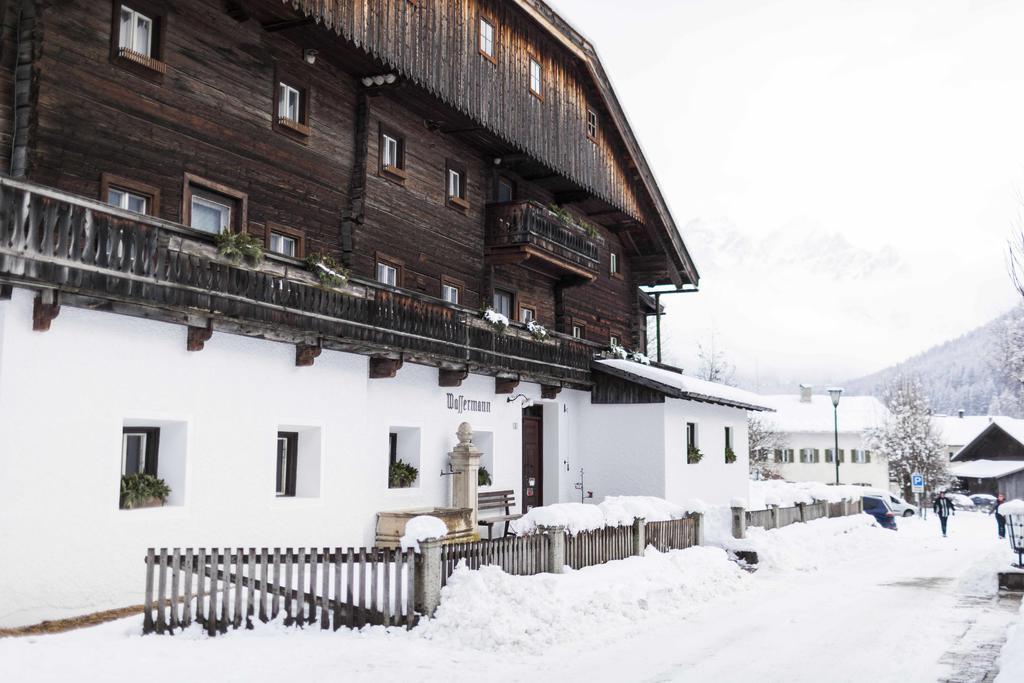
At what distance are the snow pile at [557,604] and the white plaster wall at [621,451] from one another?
8618 millimetres

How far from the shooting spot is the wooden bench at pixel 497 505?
68.9ft

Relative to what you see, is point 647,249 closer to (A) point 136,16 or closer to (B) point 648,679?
(A) point 136,16

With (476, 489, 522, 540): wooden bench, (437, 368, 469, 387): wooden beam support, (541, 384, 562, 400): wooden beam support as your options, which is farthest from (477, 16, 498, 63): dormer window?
(476, 489, 522, 540): wooden bench

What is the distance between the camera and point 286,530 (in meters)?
15.4

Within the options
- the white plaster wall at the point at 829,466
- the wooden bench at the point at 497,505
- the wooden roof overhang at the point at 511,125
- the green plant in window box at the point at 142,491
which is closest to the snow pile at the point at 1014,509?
the wooden bench at the point at 497,505

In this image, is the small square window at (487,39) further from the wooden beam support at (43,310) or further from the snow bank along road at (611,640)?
the wooden beam support at (43,310)

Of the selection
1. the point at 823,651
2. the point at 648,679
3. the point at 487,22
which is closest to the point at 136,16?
the point at 487,22

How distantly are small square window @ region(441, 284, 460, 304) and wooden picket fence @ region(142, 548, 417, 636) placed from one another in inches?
427

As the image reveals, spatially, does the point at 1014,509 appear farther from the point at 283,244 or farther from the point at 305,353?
the point at 283,244

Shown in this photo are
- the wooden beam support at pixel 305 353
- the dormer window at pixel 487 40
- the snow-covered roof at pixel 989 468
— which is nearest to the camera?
the wooden beam support at pixel 305 353

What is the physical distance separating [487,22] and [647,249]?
1278 centimetres

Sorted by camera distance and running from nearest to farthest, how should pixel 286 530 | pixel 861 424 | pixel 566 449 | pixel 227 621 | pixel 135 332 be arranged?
A: 1. pixel 227 621
2. pixel 135 332
3. pixel 286 530
4. pixel 566 449
5. pixel 861 424

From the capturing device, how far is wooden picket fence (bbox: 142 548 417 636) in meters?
11.1

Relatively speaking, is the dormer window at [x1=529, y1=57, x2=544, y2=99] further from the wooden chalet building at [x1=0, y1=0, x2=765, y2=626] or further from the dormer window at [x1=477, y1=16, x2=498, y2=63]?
the dormer window at [x1=477, y1=16, x2=498, y2=63]
